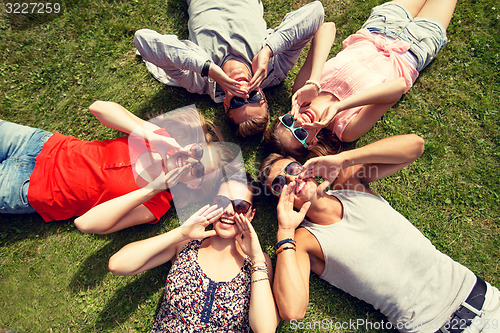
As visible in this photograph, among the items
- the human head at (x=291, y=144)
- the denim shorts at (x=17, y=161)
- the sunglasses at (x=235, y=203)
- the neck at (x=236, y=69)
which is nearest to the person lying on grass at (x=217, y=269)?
the sunglasses at (x=235, y=203)

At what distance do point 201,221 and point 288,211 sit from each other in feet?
3.70

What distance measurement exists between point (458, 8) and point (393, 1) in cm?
136

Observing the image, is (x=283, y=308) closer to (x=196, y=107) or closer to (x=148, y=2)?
(x=196, y=107)

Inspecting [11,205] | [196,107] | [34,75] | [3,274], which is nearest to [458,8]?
[196,107]

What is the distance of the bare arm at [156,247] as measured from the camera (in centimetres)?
353

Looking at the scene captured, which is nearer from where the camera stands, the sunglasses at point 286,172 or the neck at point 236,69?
the sunglasses at point 286,172

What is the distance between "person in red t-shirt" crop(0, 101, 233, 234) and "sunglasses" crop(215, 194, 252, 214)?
0.28m

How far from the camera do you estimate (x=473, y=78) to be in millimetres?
4898

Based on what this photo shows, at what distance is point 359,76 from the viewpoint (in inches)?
162

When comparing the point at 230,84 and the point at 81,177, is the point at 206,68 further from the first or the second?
the point at 81,177

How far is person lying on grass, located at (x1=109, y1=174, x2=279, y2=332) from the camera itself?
3451mm

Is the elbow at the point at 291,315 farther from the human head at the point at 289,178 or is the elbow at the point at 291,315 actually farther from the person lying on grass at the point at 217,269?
the human head at the point at 289,178

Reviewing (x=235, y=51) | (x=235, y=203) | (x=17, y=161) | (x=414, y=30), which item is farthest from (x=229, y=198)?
(x=414, y=30)

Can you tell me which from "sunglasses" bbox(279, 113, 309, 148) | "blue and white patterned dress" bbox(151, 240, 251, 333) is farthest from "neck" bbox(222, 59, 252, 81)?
"blue and white patterned dress" bbox(151, 240, 251, 333)
